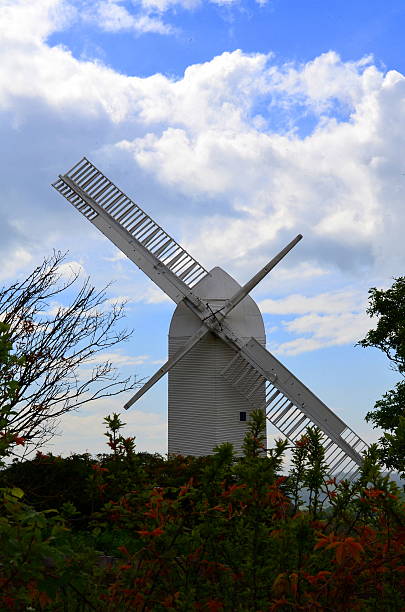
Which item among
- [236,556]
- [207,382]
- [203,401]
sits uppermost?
[207,382]

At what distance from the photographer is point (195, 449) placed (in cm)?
1543

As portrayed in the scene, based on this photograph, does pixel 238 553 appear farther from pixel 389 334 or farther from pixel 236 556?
pixel 389 334

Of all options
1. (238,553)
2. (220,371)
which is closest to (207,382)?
(220,371)

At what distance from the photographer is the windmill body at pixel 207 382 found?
1539 centimetres

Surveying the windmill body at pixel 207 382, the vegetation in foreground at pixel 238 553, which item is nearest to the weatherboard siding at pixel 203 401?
the windmill body at pixel 207 382

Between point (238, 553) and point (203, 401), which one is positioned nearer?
point (238, 553)

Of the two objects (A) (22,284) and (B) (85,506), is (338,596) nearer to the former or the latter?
(B) (85,506)

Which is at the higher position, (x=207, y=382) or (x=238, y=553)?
(x=207, y=382)

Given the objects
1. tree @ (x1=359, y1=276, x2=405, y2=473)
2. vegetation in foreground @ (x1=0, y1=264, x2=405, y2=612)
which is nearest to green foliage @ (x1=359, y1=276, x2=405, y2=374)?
tree @ (x1=359, y1=276, x2=405, y2=473)

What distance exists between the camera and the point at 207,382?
51.0ft

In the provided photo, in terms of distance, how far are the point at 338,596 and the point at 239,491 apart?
72 cm

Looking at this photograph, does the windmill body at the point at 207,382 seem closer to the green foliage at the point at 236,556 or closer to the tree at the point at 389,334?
the tree at the point at 389,334

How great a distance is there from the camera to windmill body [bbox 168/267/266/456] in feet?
50.5

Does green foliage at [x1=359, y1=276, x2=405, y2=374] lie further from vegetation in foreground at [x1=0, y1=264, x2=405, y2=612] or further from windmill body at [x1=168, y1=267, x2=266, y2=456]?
vegetation in foreground at [x1=0, y1=264, x2=405, y2=612]
